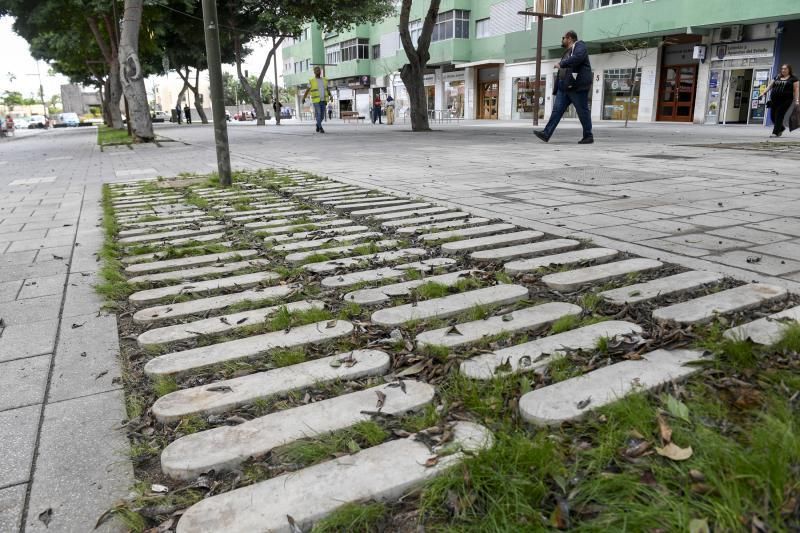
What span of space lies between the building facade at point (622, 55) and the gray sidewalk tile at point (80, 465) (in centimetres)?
2631

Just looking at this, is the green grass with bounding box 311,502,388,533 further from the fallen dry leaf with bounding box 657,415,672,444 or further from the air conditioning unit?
the air conditioning unit

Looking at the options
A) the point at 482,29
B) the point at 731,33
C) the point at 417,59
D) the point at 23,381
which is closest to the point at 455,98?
the point at 482,29

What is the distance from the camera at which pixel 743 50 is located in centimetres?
2520

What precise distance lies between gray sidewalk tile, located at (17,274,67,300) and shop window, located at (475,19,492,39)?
41.6m

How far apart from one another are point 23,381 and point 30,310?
103cm

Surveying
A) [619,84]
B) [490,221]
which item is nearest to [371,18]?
[619,84]

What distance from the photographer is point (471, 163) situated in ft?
32.2

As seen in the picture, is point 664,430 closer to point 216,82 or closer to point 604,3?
point 216,82

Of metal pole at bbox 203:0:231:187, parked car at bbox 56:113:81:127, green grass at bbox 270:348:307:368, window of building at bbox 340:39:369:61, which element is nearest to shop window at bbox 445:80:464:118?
window of building at bbox 340:39:369:61

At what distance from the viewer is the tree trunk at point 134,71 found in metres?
16.7

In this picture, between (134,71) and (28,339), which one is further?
(134,71)

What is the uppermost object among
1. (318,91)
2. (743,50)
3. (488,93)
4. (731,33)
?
(731,33)

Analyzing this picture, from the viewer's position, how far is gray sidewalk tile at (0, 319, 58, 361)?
266cm

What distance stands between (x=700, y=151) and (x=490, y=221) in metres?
7.88
